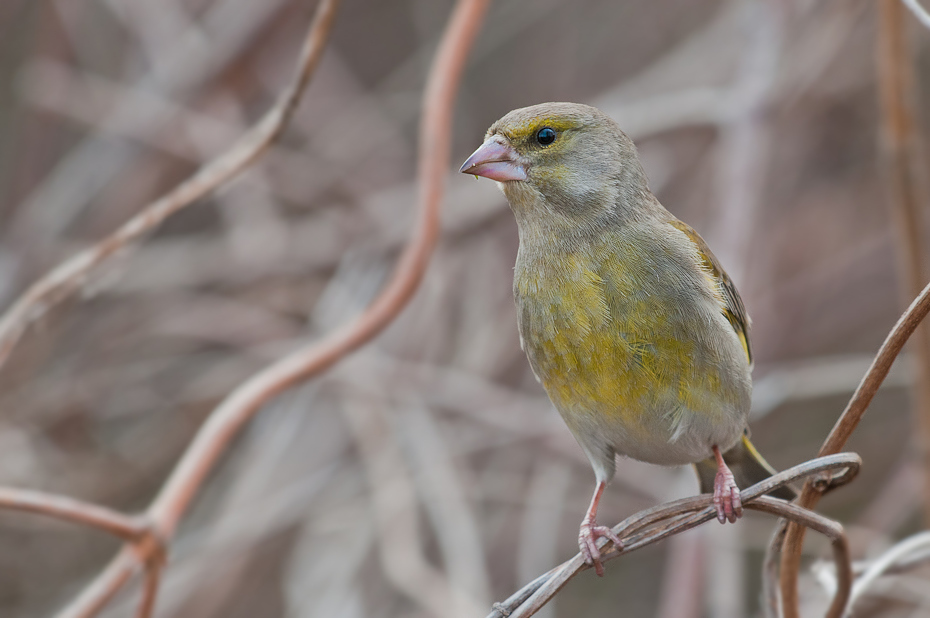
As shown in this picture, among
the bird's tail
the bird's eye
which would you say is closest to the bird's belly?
the bird's tail

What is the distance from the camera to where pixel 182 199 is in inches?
104

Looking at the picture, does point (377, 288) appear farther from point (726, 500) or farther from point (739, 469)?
point (726, 500)

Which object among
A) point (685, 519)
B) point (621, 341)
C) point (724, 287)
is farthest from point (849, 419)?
point (724, 287)

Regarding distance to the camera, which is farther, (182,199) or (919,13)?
(182,199)

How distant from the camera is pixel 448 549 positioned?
3543mm

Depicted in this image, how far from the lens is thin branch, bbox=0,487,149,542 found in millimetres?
2168

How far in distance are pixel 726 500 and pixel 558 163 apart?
89 centimetres

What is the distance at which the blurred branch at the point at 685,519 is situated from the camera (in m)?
1.53

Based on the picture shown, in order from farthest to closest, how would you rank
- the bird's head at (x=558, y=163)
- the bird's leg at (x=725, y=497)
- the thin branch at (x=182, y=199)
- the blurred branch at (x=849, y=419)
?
the thin branch at (x=182, y=199), the bird's head at (x=558, y=163), the bird's leg at (x=725, y=497), the blurred branch at (x=849, y=419)

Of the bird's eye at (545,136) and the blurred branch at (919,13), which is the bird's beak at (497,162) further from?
the blurred branch at (919,13)

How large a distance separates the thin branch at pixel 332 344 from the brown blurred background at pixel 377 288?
3.63 ft

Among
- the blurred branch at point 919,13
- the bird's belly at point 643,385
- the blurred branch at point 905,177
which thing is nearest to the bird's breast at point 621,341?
the bird's belly at point 643,385

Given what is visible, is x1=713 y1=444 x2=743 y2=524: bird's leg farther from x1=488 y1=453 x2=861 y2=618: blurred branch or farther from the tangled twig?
the tangled twig

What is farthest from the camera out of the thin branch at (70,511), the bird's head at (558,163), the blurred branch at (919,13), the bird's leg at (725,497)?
the bird's head at (558,163)
